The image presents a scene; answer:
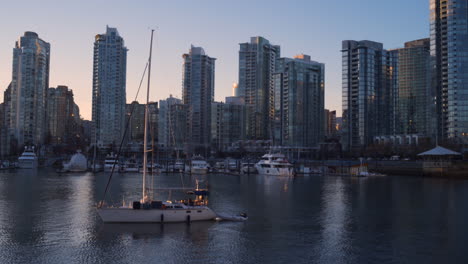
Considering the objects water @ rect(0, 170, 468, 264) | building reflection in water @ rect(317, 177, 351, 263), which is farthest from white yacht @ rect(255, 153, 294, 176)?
water @ rect(0, 170, 468, 264)

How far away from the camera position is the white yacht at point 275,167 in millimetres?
120750

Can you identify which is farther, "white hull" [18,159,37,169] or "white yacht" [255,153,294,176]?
"white hull" [18,159,37,169]

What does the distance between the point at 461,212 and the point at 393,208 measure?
7335 millimetres

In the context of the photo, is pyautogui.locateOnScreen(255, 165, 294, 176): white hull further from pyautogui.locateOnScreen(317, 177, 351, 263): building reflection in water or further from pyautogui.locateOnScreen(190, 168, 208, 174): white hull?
pyautogui.locateOnScreen(317, 177, 351, 263): building reflection in water

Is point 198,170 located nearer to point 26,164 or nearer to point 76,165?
point 76,165

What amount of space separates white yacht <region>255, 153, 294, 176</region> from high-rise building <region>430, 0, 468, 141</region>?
81873 millimetres

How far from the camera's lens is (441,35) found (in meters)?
177

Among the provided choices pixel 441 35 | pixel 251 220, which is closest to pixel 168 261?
pixel 251 220

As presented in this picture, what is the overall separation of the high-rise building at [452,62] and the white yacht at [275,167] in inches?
3223

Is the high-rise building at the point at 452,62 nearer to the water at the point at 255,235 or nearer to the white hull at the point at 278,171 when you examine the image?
the white hull at the point at 278,171

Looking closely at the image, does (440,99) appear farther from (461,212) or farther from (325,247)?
(325,247)

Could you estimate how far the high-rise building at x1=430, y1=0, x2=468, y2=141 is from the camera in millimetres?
170875

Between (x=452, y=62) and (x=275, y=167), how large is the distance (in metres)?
95.9

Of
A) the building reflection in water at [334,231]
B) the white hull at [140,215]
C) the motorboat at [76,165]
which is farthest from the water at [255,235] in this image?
the motorboat at [76,165]
